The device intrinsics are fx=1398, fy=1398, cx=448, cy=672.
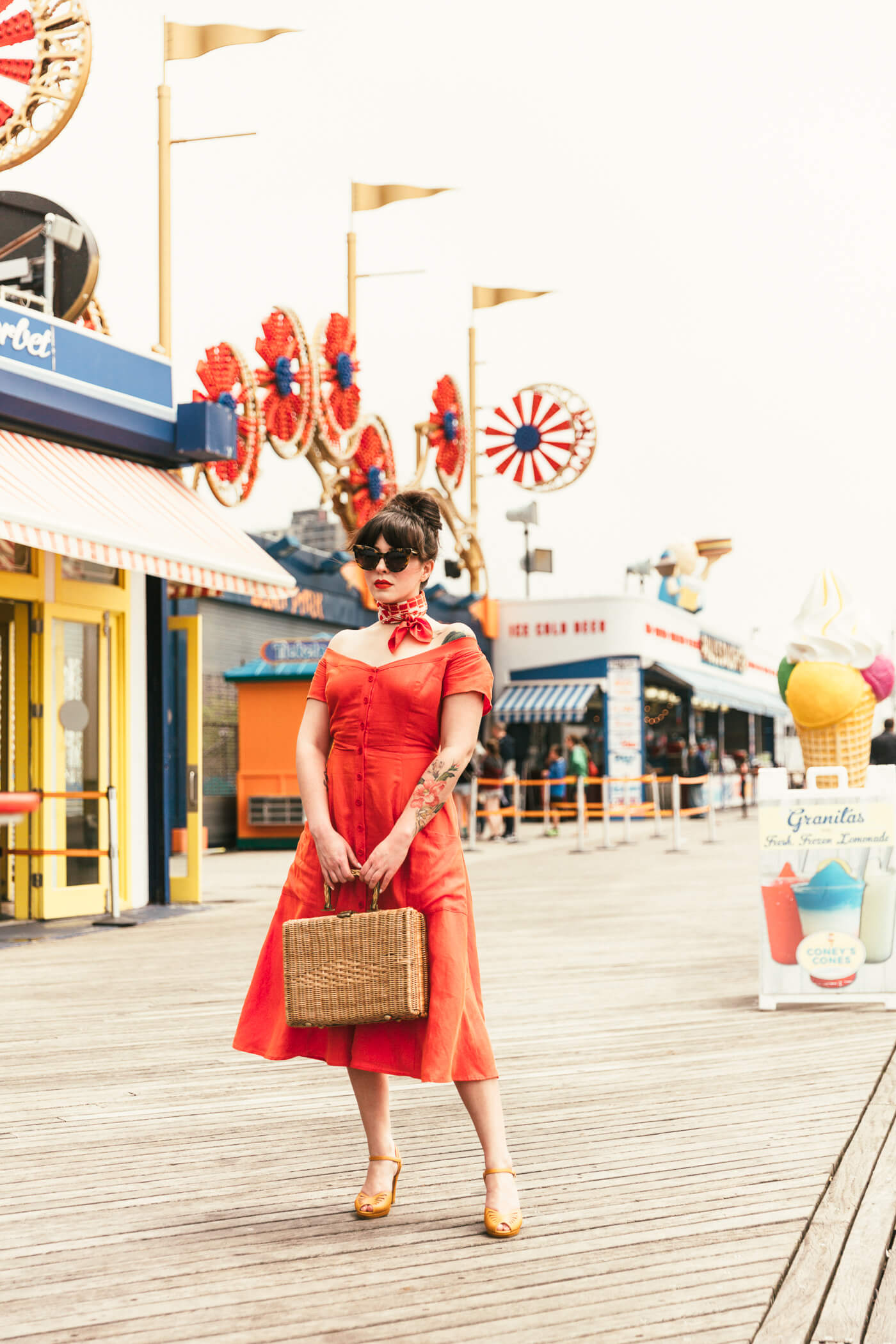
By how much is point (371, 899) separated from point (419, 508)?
3.11ft

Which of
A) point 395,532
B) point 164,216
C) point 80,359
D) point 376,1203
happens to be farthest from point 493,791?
point 395,532

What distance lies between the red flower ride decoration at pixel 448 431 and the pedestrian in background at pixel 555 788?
520 cm

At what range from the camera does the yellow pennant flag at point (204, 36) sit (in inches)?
503

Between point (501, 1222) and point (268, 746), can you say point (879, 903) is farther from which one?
point (268, 746)

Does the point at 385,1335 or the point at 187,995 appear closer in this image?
the point at 385,1335

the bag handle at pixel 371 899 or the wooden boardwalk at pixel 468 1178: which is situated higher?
the bag handle at pixel 371 899

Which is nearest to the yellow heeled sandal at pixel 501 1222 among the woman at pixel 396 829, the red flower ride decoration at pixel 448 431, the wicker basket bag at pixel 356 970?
the woman at pixel 396 829

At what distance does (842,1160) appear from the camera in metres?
3.81

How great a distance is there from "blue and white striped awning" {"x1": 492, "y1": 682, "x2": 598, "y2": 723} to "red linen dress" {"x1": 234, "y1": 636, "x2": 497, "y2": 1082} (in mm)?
22066

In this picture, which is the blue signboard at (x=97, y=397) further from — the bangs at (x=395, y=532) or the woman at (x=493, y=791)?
the woman at (x=493, y=791)

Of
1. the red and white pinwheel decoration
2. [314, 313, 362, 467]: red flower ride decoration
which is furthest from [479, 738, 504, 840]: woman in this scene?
[314, 313, 362, 467]: red flower ride decoration

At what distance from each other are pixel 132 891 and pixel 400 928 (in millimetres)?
8057

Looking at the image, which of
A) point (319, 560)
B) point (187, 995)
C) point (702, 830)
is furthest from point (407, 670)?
point (702, 830)

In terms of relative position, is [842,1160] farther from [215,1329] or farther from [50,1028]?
[50,1028]
